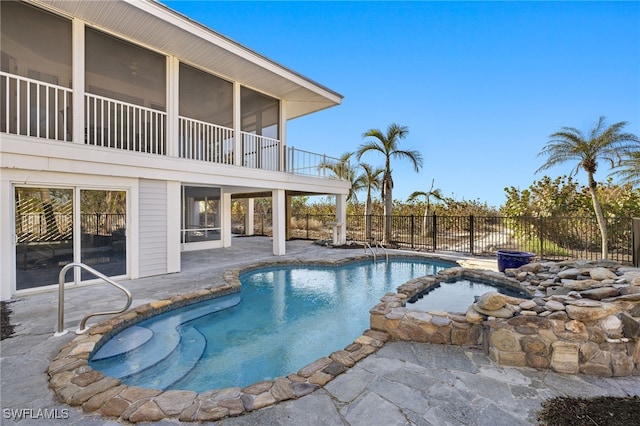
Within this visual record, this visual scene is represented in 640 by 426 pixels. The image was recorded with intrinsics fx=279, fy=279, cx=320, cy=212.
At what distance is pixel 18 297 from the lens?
17.1ft

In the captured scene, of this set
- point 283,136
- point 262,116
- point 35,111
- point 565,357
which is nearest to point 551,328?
point 565,357

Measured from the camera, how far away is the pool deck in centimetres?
228

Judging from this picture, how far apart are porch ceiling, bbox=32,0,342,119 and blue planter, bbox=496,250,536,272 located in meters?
8.09

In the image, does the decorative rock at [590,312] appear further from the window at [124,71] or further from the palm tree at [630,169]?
the window at [124,71]

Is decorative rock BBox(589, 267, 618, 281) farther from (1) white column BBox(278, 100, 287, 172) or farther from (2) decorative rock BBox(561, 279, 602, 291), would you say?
(1) white column BBox(278, 100, 287, 172)

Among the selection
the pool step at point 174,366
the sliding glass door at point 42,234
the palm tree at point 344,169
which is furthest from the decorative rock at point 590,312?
the palm tree at point 344,169

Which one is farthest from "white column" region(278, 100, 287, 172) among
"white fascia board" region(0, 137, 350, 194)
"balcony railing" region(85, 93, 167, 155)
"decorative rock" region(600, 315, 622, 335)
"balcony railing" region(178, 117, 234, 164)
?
"decorative rock" region(600, 315, 622, 335)

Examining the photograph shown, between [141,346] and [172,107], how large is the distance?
6198 mm

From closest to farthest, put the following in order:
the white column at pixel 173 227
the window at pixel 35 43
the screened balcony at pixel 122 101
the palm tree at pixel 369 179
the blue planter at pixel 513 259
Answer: the window at pixel 35 43 < the screened balcony at pixel 122 101 < the white column at pixel 173 227 < the blue planter at pixel 513 259 < the palm tree at pixel 369 179

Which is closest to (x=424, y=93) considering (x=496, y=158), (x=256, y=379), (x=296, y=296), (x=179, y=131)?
(x=496, y=158)

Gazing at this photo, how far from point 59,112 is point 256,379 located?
23.8 feet

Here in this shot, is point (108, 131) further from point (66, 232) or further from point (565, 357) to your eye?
point (565, 357)

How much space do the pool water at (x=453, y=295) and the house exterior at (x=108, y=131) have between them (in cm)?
611

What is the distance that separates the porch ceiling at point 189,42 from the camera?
19.6 feet
